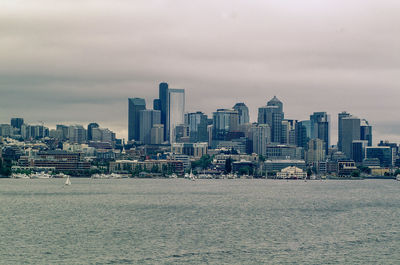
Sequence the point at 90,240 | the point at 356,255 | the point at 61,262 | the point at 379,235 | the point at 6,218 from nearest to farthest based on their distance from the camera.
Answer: the point at 61,262
the point at 356,255
the point at 90,240
the point at 379,235
the point at 6,218

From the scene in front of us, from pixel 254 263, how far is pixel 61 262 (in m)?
14.5

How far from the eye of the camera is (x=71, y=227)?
81.4 m

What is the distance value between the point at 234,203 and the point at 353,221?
33.1m

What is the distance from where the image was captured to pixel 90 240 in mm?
70312

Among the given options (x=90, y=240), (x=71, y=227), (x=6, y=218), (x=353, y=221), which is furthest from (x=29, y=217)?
(x=353, y=221)

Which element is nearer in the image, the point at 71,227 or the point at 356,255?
the point at 356,255

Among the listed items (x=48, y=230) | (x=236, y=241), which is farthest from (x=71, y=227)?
(x=236, y=241)

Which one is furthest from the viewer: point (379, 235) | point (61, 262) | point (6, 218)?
point (6, 218)

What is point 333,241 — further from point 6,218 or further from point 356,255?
point 6,218

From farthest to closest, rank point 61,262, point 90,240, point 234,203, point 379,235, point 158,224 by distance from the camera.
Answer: point 234,203
point 158,224
point 379,235
point 90,240
point 61,262

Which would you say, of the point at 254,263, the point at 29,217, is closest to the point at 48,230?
the point at 29,217

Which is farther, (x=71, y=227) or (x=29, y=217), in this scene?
(x=29, y=217)

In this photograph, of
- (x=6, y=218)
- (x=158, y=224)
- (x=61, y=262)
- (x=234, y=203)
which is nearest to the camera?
(x=61, y=262)

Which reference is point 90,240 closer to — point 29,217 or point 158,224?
point 158,224
